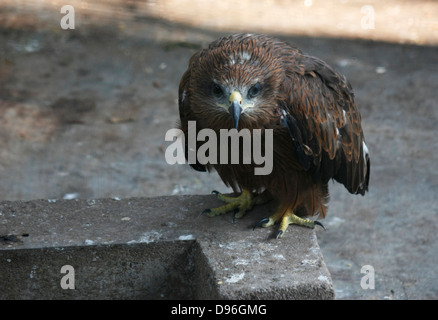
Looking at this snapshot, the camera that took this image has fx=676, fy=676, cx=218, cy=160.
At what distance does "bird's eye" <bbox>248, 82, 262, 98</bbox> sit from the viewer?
3.37 meters

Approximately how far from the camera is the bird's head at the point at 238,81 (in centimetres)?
333

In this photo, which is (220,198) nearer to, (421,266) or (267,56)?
(267,56)

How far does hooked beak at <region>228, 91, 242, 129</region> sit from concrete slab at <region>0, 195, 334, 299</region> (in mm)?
686

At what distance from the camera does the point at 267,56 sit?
3451 mm

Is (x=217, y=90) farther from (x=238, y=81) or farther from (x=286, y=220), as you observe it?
(x=286, y=220)

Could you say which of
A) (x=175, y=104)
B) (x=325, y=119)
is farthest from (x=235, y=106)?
(x=175, y=104)

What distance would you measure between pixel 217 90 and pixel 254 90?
19 cm

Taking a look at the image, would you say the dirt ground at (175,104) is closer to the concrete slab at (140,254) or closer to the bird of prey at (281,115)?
the bird of prey at (281,115)

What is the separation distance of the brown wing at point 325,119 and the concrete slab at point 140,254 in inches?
17.1

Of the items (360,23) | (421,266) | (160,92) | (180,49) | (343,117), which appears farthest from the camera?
(360,23)

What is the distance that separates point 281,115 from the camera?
3451 millimetres
